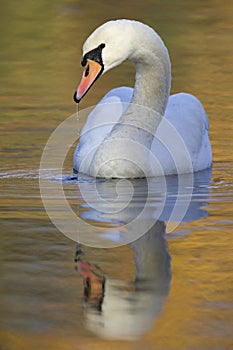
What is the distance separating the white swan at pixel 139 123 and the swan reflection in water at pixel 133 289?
1324mm

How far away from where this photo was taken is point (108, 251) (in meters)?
6.11

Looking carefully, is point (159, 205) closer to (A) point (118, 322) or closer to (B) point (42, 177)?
(B) point (42, 177)

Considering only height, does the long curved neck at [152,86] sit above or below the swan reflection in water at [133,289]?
below

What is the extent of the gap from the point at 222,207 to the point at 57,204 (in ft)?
3.63

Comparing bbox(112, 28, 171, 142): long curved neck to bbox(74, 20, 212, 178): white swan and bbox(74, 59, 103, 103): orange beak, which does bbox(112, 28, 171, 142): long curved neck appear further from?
bbox(74, 59, 103, 103): orange beak

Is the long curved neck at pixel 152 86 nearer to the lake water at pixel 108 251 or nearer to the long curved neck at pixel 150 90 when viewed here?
the long curved neck at pixel 150 90

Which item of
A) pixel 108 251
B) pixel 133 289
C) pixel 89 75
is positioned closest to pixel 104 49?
pixel 89 75

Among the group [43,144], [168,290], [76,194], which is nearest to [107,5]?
[43,144]

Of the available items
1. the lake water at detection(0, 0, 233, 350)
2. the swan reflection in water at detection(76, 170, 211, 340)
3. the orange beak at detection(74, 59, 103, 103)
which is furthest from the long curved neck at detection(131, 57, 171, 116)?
the swan reflection in water at detection(76, 170, 211, 340)

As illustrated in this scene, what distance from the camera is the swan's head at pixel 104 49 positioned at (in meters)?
7.95

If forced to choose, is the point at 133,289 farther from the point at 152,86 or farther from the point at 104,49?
the point at 152,86

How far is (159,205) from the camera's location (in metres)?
7.46

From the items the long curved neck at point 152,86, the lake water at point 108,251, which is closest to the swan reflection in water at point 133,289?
the lake water at point 108,251

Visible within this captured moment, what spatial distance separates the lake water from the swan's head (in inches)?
32.0
